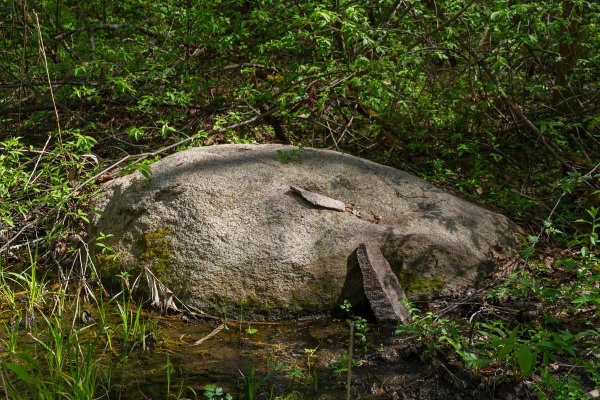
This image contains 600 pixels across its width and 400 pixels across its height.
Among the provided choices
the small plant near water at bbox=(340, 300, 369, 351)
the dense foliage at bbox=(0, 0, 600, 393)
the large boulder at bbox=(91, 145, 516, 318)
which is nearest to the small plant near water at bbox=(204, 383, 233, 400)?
the small plant near water at bbox=(340, 300, 369, 351)

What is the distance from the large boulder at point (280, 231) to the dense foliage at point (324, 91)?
0.66 meters

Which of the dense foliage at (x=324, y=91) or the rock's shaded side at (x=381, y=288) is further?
the dense foliage at (x=324, y=91)

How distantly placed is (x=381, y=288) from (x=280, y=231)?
2.89 feet

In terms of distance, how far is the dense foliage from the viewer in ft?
19.7

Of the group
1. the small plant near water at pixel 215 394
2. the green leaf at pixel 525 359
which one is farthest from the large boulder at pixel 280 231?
the green leaf at pixel 525 359

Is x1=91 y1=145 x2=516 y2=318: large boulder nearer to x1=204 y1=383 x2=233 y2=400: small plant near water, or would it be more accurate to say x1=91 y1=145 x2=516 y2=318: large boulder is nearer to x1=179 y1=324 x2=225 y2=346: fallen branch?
x1=179 y1=324 x2=225 y2=346: fallen branch

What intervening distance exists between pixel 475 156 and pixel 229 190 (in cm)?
338

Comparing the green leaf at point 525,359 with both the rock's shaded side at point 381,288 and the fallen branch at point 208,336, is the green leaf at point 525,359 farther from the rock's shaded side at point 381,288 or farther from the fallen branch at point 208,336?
the fallen branch at point 208,336

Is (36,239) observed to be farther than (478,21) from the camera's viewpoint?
No

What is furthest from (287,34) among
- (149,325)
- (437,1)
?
(149,325)

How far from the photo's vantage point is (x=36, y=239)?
17.3 feet

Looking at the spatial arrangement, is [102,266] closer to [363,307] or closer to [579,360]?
[363,307]

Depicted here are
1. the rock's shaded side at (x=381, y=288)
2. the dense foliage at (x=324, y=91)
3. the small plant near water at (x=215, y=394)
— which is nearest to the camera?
the small plant near water at (x=215, y=394)

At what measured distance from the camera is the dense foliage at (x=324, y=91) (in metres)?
6.02
